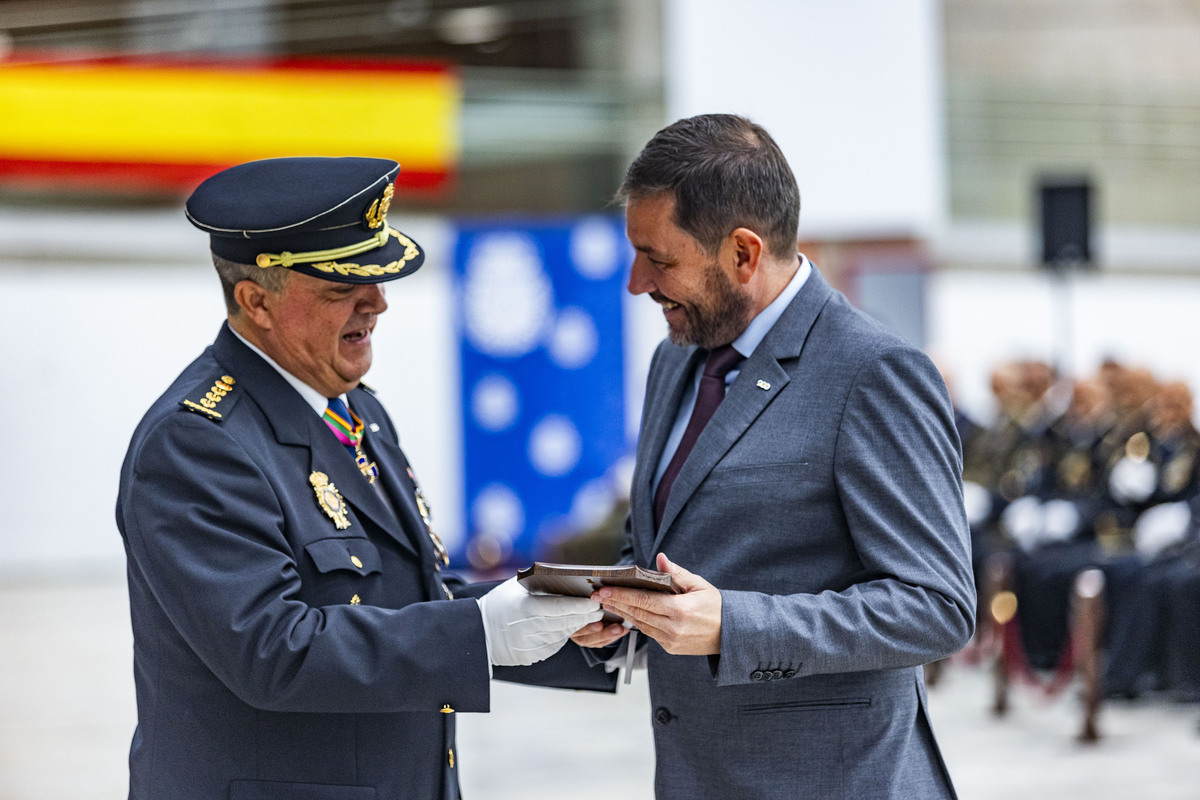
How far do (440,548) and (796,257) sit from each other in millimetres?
747

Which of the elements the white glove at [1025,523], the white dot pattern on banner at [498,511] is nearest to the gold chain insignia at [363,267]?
the white glove at [1025,523]

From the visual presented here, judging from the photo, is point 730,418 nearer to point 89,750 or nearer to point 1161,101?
point 89,750

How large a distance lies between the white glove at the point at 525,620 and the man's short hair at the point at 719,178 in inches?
22.2

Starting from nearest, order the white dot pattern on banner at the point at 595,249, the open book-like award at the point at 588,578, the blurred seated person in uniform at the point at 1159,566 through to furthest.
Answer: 1. the open book-like award at the point at 588,578
2. the blurred seated person in uniform at the point at 1159,566
3. the white dot pattern on banner at the point at 595,249

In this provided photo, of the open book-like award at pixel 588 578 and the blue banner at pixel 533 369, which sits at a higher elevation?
the open book-like award at pixel 588 578

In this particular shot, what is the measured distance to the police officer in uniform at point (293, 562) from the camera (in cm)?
168

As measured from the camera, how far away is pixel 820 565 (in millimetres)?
1836

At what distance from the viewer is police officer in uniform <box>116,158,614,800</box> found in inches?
66.2

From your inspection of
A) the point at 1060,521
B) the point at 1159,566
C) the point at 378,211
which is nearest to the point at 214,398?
the point at 378,211

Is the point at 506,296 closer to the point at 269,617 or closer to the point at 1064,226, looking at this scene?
the point at 1064,226

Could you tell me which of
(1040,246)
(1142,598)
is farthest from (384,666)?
(1040,246)

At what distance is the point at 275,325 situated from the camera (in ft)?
6.20

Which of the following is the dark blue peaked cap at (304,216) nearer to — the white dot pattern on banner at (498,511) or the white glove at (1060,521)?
the white glove at (1060,521)

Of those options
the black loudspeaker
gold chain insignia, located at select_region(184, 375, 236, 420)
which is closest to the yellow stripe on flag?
the black loudspeaker
